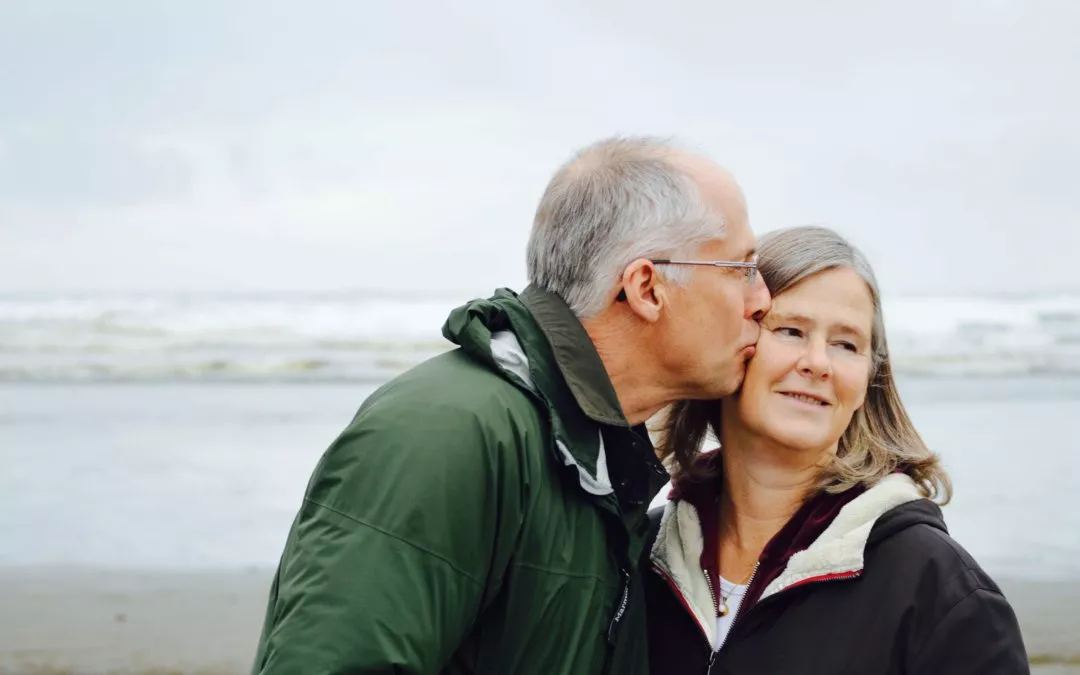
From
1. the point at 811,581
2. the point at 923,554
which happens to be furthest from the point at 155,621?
the point at 923,554

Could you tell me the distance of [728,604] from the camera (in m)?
2.86

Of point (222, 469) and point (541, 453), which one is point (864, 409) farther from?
point (222, 469)

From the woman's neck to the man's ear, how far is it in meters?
0.54

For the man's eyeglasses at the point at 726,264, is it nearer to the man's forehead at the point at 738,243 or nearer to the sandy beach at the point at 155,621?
the man's forehead at the point at 738,243

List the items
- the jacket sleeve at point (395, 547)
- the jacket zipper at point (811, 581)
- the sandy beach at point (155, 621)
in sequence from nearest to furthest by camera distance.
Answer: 1. the jacket sleeve at point (395, 547)
2. the jacket zipper at point (811, 581)
3. the sandy beach at point (155, 621)

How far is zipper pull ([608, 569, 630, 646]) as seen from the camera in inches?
98.3

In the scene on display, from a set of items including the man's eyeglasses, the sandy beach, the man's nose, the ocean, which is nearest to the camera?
the man's eyeglasses

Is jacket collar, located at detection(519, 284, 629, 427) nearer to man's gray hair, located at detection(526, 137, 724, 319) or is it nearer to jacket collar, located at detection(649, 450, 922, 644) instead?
man's gray hair, located at detection(526, 137, 724, 319)

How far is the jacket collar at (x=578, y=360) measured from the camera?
2510 millimetres

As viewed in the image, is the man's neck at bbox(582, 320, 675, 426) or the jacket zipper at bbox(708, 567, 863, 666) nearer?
Answer: the jacket zipper at bbox(708, 567, 863, 666)

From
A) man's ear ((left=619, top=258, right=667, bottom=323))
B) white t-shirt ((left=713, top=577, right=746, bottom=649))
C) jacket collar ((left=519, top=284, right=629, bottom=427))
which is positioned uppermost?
man's ear ((left=619, top=258, right=667, bottom=323))

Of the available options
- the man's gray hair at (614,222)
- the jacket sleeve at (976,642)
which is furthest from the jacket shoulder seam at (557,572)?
the jacket sleeve at (976,642)

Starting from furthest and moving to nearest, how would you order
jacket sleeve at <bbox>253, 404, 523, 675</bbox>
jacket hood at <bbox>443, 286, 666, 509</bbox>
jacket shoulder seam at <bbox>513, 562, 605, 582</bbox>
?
1. jacket hood at <bbox>443, 286, 666, 509</bbox>
2. jacket shoulder seam at <bbox>513, 562, 605, 582</bbox>
3. jacket sleeve at <bbox>253, 404, 523, 675</bbox>

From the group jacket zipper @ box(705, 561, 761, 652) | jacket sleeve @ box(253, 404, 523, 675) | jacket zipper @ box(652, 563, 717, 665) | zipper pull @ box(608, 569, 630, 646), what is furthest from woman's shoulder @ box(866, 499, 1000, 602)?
jacket sleeve @ box(253, 404, 523, 675)
